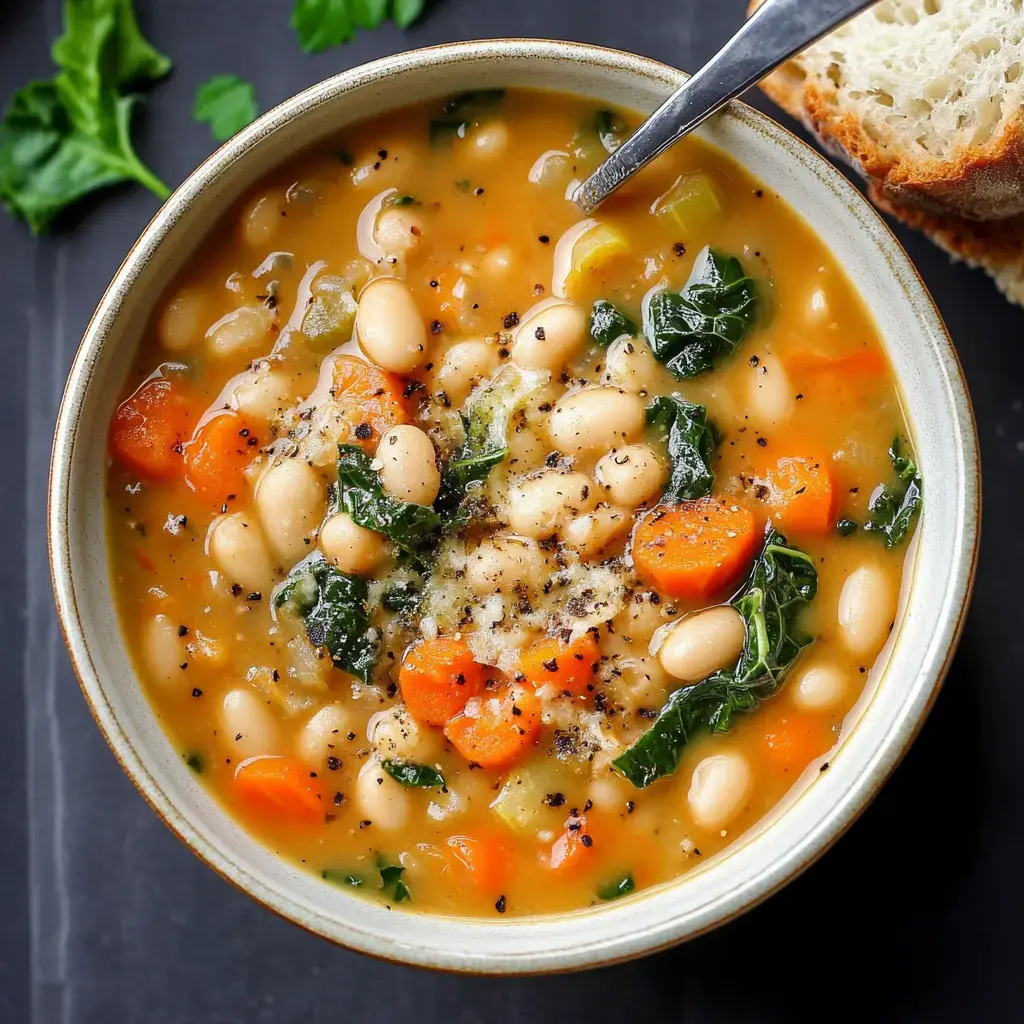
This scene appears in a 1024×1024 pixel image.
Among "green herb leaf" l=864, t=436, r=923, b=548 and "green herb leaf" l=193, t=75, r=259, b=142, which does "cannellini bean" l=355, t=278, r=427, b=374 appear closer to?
"green herb leaf" l=193, t=75, r=259, b=142

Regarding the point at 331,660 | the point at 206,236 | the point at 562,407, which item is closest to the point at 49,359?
the point at 206,236

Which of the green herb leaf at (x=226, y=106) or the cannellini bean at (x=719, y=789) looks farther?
the green herb leaf at (x=226, y=106)

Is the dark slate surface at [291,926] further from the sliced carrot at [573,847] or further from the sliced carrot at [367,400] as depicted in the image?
the sliced carrot at [367,400]

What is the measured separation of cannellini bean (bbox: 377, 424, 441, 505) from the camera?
2.29 metres

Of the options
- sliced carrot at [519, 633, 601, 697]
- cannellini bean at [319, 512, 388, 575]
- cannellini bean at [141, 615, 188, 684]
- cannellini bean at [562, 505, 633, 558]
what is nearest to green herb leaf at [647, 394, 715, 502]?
cannellini bean at [562, 505, 633, 558]

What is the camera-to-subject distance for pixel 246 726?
2383 mm

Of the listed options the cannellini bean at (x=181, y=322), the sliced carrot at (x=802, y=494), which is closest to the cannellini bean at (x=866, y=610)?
the sliced carrot at (x=802, y=494)

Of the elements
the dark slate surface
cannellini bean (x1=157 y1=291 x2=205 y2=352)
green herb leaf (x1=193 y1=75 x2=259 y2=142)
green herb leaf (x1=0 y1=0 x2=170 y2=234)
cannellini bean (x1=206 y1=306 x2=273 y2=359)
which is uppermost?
green herb leaf (x1=0 y1=0 x2=170 y2=234)

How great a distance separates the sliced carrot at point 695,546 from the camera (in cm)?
230

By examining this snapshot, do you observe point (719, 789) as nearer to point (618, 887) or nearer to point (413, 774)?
point (618, 887)

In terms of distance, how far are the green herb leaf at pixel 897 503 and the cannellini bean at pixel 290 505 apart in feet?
3.71

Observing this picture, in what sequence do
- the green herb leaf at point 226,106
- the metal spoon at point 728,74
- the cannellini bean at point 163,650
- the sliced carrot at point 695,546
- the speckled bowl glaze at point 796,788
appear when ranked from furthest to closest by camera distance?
the green herb leaf at point 226,106 → the cannellini bean at point 163,650 → the sliced carrot at point 695,546 → the speckled bowl glaze at point 796,788 → the metal spoon at point 728,74

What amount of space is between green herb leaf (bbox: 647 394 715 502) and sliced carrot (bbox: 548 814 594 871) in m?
0.68

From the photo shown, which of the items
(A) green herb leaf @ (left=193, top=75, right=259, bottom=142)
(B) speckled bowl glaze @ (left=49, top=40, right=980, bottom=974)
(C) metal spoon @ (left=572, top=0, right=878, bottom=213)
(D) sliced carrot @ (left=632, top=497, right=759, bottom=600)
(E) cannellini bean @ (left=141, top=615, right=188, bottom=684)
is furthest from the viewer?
(A) green herb leaf @ (left=193, top=75, right=259, bottom=142)
